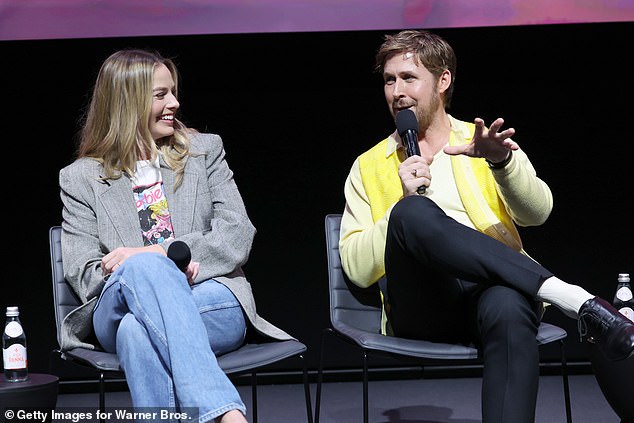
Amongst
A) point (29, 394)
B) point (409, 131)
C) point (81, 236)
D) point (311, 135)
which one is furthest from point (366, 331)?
point (311, 135)

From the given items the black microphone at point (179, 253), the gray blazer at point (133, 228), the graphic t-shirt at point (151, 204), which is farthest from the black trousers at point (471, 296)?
the graphic t-shirt at point (151, 204)

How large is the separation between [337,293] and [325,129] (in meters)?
1.32

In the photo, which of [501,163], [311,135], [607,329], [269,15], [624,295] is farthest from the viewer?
[311,135]

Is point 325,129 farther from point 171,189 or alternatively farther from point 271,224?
point 171,189

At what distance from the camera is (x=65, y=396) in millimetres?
3961

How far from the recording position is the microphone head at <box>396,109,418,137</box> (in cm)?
264

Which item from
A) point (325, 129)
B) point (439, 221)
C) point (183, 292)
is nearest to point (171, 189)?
point (183, 292)

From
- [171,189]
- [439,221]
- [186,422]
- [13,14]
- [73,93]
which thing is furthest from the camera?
[73,93]

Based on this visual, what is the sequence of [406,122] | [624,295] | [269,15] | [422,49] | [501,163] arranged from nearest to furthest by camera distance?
[501,163], [406,122], [422,49], [624,295], [269,15]

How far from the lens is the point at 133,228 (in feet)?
8.78

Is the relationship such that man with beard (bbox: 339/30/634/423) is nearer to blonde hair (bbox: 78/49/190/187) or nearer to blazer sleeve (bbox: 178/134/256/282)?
blazer sleeve (bbox: 178/134/256/282)

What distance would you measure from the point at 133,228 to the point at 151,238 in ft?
0.21

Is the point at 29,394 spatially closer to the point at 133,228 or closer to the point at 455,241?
the point at 133,228

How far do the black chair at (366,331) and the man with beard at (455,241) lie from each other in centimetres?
7
